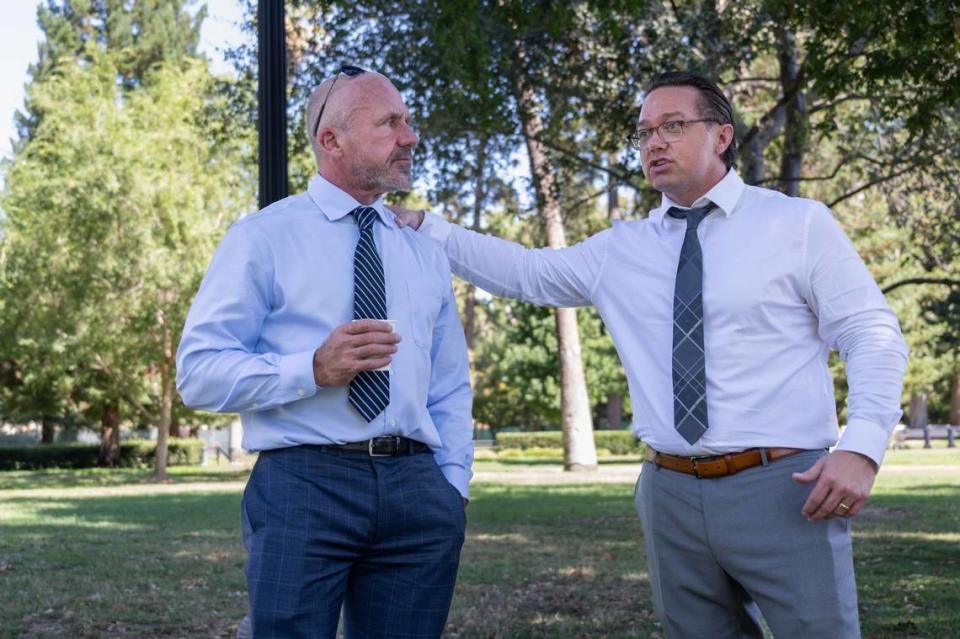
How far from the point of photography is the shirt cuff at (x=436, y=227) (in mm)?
4367

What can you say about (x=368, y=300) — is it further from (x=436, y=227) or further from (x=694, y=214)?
(x=694, y=214)

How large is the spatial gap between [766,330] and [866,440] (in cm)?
47

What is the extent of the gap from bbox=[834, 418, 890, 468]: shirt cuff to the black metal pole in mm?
2521

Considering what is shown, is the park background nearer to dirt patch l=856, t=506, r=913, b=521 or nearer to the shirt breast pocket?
dirt patch l=856, t=506, r=913, b=521

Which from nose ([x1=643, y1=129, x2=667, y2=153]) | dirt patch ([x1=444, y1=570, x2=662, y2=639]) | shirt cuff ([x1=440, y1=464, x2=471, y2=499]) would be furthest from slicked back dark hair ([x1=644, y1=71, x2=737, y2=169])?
dirt patch ([x1=444, y1=570, x2=662, y2=639])

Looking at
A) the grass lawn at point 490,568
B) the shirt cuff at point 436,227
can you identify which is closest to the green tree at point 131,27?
the grass lawn at point 490,568

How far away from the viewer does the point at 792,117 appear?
54.3 feet

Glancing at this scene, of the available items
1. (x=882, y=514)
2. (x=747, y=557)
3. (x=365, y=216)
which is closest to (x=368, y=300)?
(x=365, y=216)

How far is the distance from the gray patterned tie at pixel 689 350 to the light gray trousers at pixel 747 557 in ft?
0.63

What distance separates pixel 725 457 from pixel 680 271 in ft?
2.03

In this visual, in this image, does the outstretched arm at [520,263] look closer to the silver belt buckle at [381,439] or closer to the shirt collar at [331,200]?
the shirt collar at [331,200]

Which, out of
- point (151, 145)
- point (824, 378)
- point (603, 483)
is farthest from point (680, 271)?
point (151, 145)

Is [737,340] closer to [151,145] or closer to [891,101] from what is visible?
[891,101]

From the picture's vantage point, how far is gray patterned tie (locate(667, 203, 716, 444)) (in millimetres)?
3768
